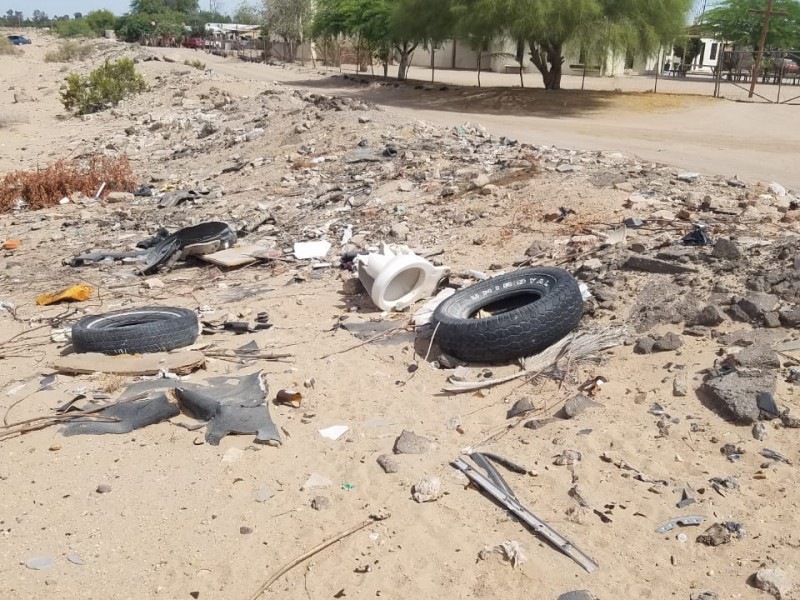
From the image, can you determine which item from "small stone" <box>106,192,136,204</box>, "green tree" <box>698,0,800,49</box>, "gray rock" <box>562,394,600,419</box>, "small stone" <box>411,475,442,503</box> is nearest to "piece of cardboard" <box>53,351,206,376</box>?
"small stone" <box>411,475,442,503</box>

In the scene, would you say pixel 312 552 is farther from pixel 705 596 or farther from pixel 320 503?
pixel 705 596

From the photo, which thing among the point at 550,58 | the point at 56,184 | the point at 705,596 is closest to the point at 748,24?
the point at 550,58

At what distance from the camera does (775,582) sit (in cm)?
327

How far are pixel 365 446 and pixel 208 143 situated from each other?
13.6m

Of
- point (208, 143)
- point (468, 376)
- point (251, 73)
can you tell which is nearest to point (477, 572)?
point (468, 376)

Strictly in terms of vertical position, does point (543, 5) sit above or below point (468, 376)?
above

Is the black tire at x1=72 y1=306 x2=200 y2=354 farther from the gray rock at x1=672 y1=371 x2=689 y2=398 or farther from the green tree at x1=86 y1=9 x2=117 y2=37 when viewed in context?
the green tree at x1=86 y1=9 x2=117 y2=37

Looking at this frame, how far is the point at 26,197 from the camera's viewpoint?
1293cm

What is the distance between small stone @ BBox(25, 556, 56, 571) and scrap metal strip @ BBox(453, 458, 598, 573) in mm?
2177

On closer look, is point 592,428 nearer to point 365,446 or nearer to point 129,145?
point 365,446

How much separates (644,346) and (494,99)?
790 inches

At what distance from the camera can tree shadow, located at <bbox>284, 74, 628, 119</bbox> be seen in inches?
870

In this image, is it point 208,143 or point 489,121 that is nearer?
point 208,143

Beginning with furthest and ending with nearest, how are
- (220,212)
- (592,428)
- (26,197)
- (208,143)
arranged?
(208,143) < (26,197) < (220,212) < (592,428)
